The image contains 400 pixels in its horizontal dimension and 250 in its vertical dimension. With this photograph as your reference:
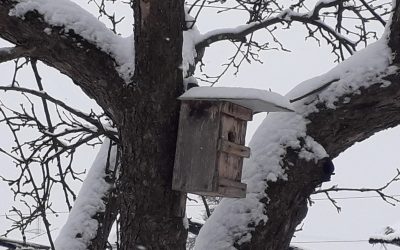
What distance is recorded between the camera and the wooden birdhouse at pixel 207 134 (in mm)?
1968

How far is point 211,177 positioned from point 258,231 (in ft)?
1.19

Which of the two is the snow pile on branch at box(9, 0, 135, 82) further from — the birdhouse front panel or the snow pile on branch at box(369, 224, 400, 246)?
the snow pile on branch at box(369, 224, 400, 246)

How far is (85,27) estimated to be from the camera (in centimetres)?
206

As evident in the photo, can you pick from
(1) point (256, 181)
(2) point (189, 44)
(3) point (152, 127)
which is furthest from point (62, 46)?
(1) point (256, 181)

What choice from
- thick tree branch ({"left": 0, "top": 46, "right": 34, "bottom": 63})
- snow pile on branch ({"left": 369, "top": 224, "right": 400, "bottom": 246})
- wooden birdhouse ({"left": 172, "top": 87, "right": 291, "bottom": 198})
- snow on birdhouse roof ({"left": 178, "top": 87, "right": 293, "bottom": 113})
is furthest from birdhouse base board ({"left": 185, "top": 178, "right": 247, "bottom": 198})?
snow pile on branch ({"left": 369, "top": 224, "right": 400, "bottom": 246})

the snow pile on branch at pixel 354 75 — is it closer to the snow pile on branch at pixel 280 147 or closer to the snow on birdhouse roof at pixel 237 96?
the snow pile on branch at pixel 280 147

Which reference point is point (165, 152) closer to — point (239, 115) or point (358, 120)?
point (239, 115)

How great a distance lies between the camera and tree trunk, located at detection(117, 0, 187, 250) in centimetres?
197

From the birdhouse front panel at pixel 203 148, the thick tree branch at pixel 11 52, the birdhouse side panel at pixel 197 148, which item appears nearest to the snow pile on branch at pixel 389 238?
the birdhouse front panel at pixel 203 148

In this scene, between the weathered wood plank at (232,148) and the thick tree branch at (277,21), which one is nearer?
the weathered wood plank at (232,148)

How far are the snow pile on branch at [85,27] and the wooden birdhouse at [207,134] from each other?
0.79ft

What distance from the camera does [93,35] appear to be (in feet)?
6.73

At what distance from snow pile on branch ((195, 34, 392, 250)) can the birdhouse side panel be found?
333 mm

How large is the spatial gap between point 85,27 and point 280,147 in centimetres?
84
